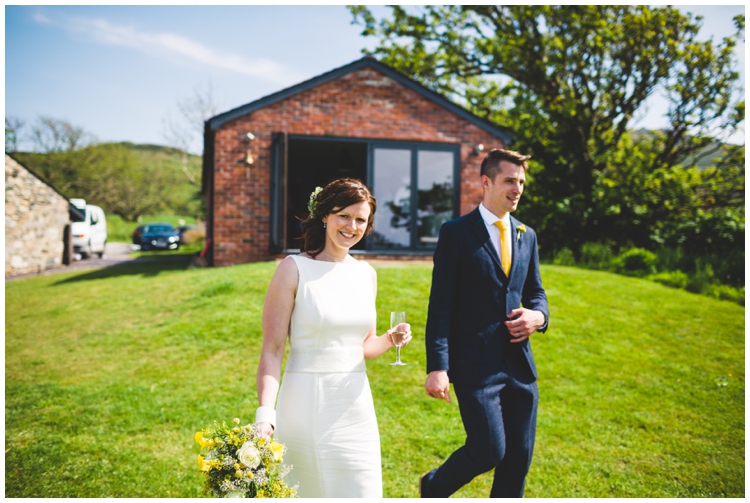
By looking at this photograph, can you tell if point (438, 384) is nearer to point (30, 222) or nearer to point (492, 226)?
point (492, 226)

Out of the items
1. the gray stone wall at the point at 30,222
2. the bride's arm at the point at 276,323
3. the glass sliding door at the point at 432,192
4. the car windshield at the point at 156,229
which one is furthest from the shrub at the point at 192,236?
the bride's arm at the point at 276,323

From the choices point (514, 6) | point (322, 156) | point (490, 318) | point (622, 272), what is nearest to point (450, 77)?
point (514, 6)

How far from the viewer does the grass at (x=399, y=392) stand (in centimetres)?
452

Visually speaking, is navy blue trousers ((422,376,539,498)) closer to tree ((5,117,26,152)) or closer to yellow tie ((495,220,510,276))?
yellow tie ((495,220,510,276))

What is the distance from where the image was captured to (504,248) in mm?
3180

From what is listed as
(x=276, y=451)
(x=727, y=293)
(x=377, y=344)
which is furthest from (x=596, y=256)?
(x=276, y=451)

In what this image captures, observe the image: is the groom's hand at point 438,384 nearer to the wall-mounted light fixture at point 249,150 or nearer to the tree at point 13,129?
the wall-mounted light fixture at point 249,150

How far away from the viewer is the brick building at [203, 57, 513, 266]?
12180 millimetres

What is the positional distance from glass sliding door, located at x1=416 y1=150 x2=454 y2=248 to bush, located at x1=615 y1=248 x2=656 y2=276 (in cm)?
467

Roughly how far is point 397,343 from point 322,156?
42.5 ft

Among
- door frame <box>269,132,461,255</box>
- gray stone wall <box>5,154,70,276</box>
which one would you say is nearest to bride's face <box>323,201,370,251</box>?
door frame <box>269,132,461,255</box>

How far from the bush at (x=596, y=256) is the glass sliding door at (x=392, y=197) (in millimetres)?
5507

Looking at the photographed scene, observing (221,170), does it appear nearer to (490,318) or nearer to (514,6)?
(490,318)

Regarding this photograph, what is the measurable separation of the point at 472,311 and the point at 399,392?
3.26 m
